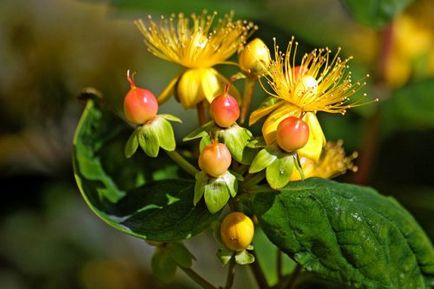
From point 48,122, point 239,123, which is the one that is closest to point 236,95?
point 239,123

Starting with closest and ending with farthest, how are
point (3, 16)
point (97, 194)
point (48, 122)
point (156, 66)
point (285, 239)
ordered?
point (285, 239) < point (97, 194) < point (48, 122) < point (3, 16) < point (156, 66)

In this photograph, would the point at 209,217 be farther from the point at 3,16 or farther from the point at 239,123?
the point at 3,16

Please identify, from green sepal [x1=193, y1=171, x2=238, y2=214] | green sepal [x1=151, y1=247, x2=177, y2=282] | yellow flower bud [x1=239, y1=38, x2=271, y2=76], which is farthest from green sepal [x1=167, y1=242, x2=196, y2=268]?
yellow flower bud [x1=239, y1=38, x2=271, y2=76]

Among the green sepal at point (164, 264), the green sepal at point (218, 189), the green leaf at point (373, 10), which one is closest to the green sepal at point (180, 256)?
the green sepal at point (164, 264)

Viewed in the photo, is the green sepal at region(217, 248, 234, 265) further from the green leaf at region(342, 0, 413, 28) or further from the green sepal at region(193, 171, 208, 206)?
the green leaf at region(342, 0, 413, 28)

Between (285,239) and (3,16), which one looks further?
(3,16)

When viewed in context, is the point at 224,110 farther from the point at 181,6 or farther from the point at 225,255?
the point at 181,6

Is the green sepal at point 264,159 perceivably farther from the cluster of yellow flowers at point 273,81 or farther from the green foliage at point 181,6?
the green foliage at point 181,6
